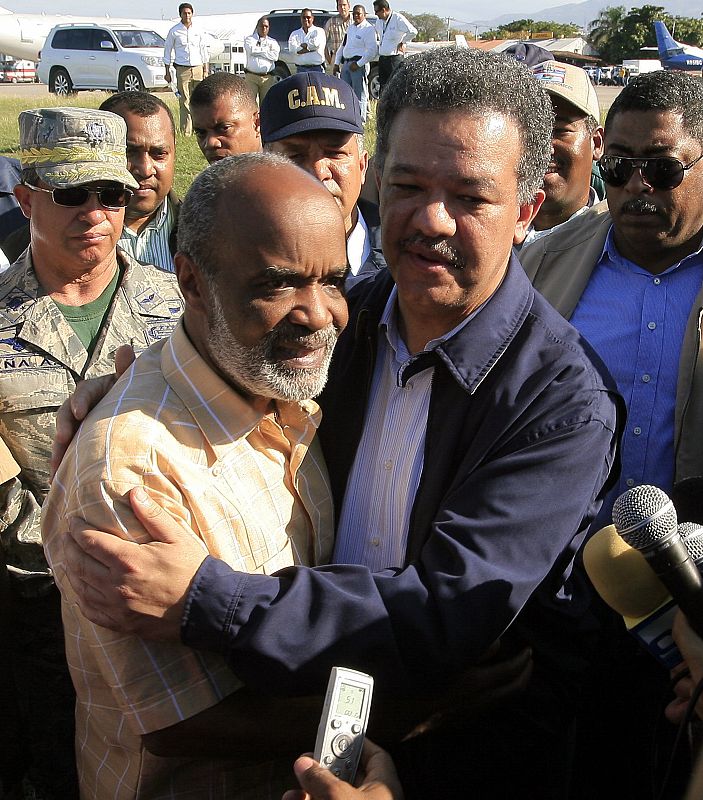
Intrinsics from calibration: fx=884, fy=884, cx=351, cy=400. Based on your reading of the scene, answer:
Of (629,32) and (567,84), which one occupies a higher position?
(567,84)

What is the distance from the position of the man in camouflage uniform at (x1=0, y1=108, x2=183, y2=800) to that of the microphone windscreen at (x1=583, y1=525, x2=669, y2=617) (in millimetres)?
2247

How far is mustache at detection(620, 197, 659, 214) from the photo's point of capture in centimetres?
360

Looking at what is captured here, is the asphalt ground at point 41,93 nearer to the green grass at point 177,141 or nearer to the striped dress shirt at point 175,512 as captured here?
the green grass at point 177,141

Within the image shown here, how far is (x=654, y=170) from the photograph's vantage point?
3.60 meters

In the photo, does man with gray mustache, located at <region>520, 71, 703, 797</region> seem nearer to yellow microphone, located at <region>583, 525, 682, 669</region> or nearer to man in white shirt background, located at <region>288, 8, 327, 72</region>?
yellow microphone, located at <region>583, 525, 682, 669</region>

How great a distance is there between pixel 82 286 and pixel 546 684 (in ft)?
8.14

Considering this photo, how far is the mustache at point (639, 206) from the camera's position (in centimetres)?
360

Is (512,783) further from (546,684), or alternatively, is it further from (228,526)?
(228,526)

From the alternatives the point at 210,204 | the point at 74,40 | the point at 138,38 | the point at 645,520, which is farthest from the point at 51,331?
the point at 138,38

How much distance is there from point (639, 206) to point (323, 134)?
1.69 meters

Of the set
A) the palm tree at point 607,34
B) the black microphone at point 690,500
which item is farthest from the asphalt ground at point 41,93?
the palm tree at point 607,34

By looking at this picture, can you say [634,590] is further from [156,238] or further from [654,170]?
[156,238]

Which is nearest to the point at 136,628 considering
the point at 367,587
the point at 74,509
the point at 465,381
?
the point at 74,509

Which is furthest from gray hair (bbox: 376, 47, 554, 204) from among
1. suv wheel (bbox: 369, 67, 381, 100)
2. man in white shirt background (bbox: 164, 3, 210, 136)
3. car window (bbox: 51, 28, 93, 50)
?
car window (bbox: 51, 28, 93, 50)
